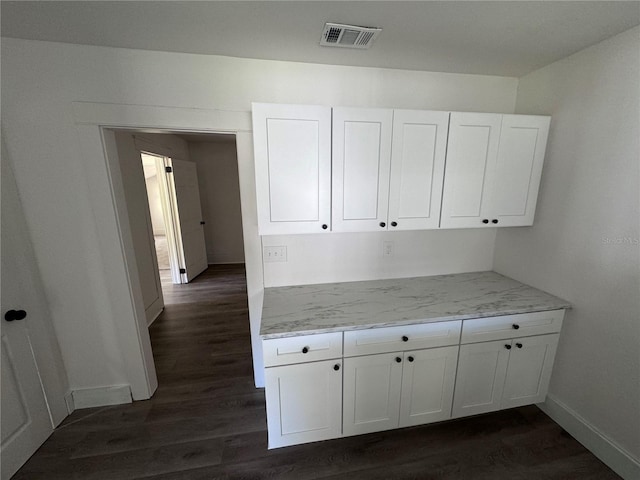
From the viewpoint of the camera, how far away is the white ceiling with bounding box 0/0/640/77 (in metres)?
1.13

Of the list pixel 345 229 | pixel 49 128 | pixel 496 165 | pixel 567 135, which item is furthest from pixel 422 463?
pixel 49 128

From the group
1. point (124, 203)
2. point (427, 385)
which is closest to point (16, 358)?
point (124, 203)

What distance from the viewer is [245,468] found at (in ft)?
4.90

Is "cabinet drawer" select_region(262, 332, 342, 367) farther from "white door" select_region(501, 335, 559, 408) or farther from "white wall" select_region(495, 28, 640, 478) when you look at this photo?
"white wall" select_region(495, 28, 640, 478)

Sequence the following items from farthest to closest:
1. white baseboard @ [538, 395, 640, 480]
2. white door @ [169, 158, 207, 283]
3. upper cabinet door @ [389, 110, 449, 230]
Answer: white door @ [169, 158, 207, 283], upper cabinet door @ [389, 110, 449, 230], white baseboard @ [538, 395, 640, 480]

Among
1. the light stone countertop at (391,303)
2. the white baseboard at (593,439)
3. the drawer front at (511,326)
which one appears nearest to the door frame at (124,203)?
the light stone countertop at (391,303)

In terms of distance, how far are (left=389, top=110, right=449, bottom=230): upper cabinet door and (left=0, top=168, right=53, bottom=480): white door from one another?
2285 mm

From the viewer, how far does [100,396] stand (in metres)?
1.90

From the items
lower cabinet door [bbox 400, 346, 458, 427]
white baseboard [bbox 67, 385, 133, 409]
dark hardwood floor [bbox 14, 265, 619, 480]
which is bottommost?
dark hardwood floor [bbox 14, 265, 619, 480]

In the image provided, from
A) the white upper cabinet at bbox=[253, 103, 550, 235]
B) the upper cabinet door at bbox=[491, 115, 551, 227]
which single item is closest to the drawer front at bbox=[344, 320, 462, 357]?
the white upper cabinet at bbox=[253, 103, 550, 235]

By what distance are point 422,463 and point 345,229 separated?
58.7 inches

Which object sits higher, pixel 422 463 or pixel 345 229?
pixel 345 229

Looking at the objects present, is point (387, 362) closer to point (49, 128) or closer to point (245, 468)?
point (245, 468)

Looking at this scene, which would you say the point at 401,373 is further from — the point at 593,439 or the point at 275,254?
the point at 593,439
